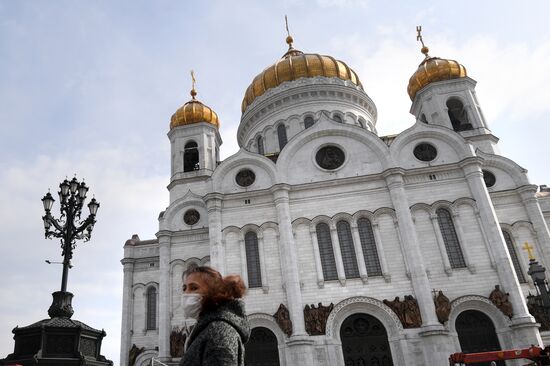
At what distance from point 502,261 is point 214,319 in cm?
1975

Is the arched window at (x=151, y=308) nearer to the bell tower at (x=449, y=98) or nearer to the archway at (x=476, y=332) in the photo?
the archway at (x=476, y=332)

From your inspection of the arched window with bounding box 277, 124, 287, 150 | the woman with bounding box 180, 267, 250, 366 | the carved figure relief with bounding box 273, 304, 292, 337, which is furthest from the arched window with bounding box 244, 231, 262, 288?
the woman with bounding box 180, 267, 250, 366

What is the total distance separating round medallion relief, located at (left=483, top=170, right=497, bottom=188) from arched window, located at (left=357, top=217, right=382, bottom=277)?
790 centimetres

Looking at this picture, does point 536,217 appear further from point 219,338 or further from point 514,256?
point 219,338

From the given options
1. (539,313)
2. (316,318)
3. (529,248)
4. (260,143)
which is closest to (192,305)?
(316,318)

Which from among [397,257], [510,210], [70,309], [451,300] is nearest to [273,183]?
[397,257]

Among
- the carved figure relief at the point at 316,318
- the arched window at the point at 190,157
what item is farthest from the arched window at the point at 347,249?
the arched window at the point at 190,157

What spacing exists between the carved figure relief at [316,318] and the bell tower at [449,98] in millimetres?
14054

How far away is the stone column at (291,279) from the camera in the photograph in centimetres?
1788

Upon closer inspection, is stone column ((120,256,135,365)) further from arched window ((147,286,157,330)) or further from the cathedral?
arched window ((147,286,157,330))

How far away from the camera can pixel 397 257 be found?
1995cm

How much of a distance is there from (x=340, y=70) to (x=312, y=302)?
1842 cm

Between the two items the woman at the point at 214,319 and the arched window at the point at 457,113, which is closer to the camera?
the woman at the point at 214,319

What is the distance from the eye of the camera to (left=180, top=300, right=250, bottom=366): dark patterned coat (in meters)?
2.44
